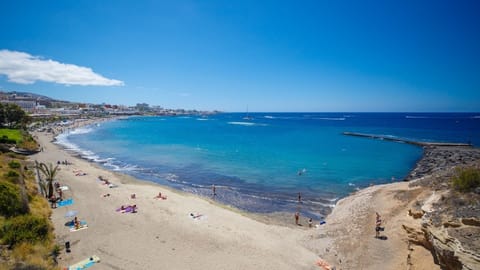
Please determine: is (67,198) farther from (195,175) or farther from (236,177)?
(236,177)

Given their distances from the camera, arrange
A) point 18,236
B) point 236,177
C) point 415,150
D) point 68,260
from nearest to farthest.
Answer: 1. point 18,236
2. point 68,260
3. point 236,177
4. point 415,150

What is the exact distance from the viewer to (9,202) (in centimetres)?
1167

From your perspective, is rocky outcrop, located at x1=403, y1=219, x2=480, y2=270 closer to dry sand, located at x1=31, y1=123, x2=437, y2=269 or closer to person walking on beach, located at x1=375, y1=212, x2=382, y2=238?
dry sand, located at x1=31, y1=123, x2=437, y2=269

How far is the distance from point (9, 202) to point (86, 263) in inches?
213

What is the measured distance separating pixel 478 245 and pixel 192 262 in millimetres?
10469

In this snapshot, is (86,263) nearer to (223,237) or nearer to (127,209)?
(223,237)

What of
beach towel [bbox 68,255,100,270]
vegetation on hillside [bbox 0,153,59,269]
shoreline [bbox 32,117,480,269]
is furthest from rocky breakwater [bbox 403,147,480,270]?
vegetation on hillside [bbox 0,153,59,269]

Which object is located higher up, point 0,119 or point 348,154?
point 0,119

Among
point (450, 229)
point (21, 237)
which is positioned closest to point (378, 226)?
point (450, 229)

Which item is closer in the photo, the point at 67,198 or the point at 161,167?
the point at 67,198

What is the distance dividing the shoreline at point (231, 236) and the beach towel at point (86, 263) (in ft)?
1.28

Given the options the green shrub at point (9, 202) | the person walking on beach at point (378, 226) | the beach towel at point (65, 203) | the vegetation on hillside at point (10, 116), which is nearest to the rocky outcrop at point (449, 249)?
the person walking on beach at point (378, 226)

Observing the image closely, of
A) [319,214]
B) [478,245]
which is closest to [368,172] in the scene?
[319,214]

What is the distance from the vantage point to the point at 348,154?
41688 millimetres
